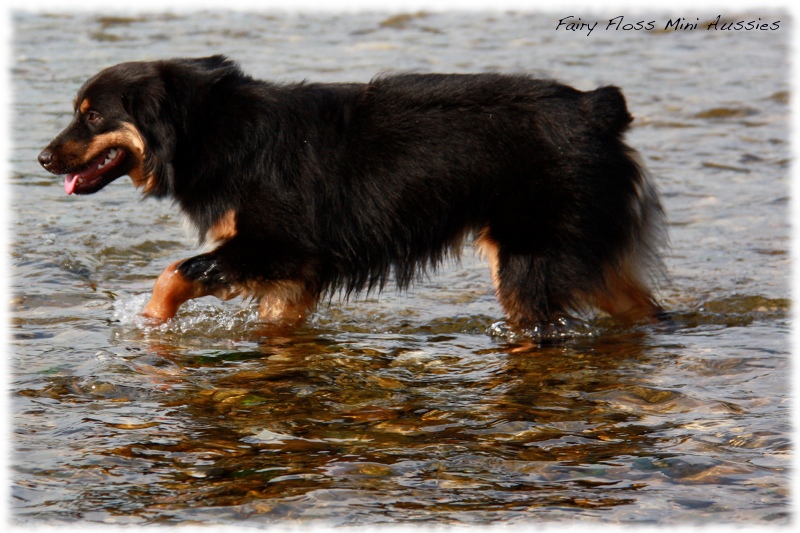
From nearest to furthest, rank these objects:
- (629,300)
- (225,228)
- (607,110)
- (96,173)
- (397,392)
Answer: (397,392), (607,110), (225,228), (96,173), (629,300)

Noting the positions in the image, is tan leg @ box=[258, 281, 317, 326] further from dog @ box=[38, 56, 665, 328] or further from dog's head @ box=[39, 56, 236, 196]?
dog's head @ box=[39, 56, 236, 196]

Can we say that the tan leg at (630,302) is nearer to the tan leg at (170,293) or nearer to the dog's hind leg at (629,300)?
the dog's hind leg at (629,300)

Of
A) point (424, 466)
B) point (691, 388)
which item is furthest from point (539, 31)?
point (424, 466)

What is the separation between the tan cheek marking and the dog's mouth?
663mm

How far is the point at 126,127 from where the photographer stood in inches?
223

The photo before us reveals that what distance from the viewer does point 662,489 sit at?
3.79 meters

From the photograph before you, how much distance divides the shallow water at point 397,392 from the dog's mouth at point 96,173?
76cm

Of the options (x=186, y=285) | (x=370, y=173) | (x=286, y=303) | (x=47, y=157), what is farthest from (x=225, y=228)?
(x=47, y=157)

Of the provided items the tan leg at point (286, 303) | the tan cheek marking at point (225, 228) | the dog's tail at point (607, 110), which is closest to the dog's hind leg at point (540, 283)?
the dog's tail at point (607, 110)

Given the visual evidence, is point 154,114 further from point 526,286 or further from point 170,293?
point 526,286

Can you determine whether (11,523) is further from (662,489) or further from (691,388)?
(691,388)

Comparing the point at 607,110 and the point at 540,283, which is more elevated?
the point at 607,110

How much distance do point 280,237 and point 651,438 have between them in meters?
2.33

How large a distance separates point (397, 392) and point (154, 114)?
2048 mm
